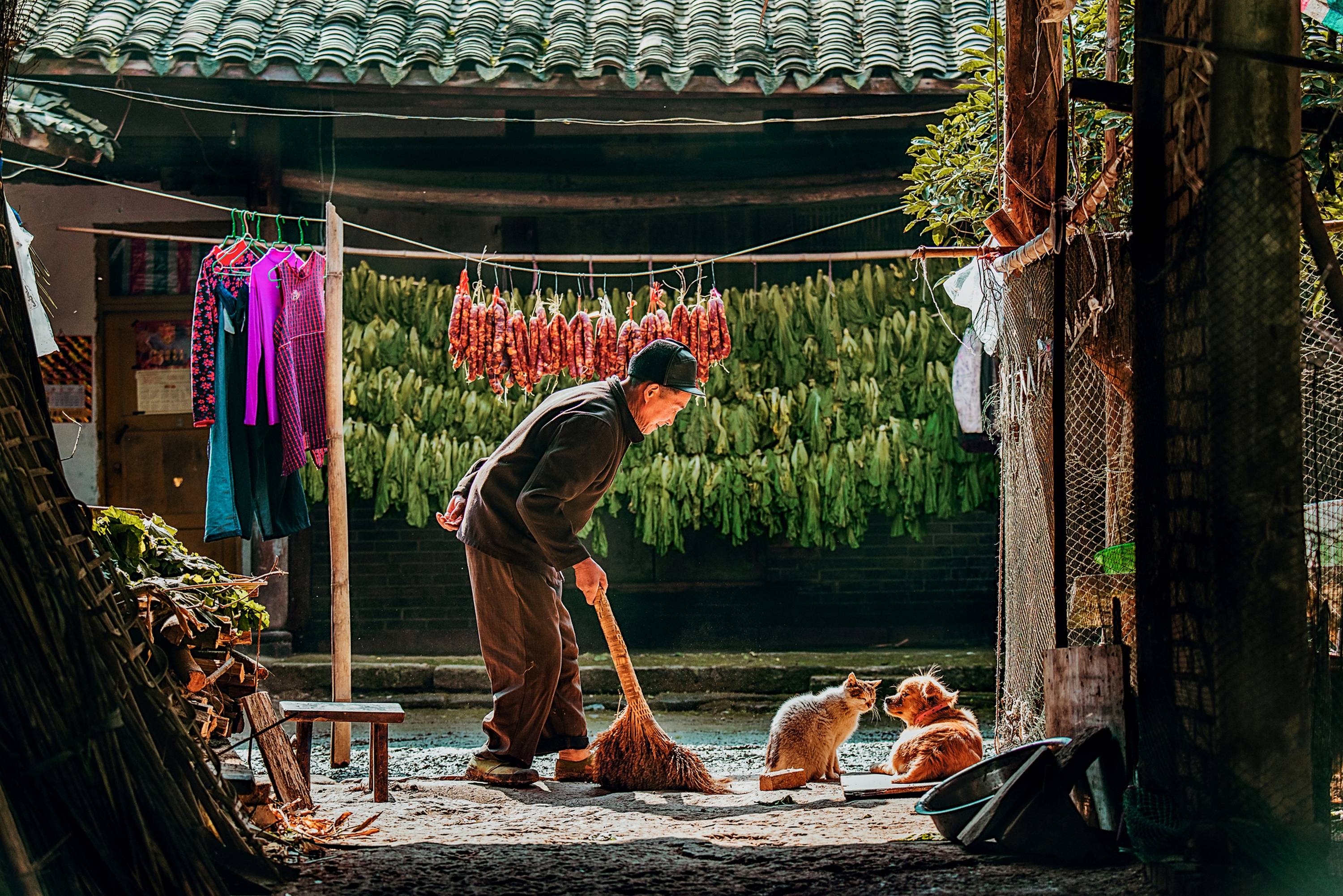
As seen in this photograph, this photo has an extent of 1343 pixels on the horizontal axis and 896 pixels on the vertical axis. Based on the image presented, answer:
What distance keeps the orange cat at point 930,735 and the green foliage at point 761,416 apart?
398cm

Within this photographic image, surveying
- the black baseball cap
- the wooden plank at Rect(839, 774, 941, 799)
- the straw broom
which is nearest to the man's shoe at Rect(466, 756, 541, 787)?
the straw broom

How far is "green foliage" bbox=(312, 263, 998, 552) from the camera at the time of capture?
33.3 feet

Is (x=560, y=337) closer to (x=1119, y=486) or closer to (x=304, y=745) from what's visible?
(x=304, y=745)

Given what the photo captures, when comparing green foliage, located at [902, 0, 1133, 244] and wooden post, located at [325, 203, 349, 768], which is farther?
wooden post, located at [325, 203, 349, 768]

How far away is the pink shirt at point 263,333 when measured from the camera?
300 inches

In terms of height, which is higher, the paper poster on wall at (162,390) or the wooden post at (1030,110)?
the wooden post at (1030,110)

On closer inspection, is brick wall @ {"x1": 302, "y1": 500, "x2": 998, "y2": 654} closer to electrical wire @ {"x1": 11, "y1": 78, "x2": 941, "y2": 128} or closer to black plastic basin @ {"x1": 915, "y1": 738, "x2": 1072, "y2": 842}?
electrical wire @ {"x1": 11, "y1": 78, "x2": 941, "y2": 128}

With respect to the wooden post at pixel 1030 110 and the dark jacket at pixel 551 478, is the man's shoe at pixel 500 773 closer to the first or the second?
the dark jacket at pixel 551 478

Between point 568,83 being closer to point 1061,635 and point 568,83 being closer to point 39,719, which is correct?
point 1061,635

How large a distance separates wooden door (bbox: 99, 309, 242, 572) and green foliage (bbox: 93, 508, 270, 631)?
5.16m

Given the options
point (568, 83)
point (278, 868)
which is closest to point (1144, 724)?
point (278, 868)

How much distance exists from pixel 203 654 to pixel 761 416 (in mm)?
5647

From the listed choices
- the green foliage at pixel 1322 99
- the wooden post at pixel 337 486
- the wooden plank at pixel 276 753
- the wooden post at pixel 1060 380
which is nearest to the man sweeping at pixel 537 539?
the wooden post at pixel 337 486

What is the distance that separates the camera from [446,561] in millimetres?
10984
